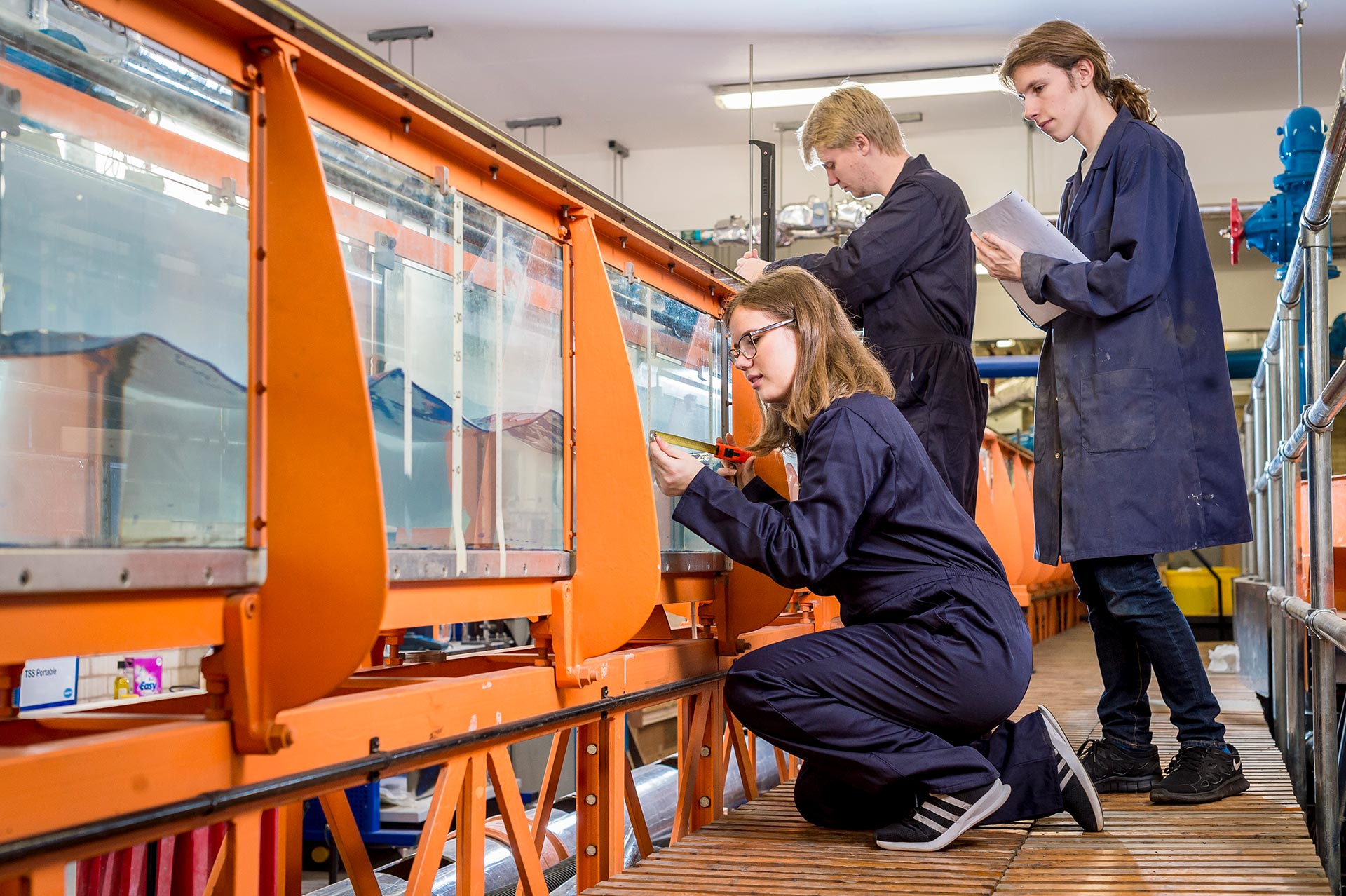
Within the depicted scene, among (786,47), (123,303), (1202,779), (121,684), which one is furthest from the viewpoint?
(786,47)

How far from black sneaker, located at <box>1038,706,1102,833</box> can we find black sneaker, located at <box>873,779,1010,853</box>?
0.17 m

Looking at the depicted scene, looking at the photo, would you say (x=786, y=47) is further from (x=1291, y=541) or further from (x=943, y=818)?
(x=943, y=818)

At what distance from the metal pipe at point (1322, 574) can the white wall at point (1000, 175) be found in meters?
6.61

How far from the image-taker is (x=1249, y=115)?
9781 mm

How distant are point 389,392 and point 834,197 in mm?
9358

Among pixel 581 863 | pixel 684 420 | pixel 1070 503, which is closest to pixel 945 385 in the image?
pixel 1070 503

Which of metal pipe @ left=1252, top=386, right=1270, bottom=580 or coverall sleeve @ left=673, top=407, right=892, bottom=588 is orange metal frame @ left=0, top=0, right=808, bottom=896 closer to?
coverall sleeve @ left=673, top=407, right=892, bottom=588

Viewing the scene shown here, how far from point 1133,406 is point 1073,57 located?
2.57 ft

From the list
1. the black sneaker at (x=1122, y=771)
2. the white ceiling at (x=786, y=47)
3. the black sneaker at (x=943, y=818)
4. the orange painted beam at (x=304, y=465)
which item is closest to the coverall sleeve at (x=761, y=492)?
the black sneaker at (x=943, y=818)

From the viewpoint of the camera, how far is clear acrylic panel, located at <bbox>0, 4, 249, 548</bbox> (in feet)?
3.90

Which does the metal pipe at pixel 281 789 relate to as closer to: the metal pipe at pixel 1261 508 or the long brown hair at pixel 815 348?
the long brown hair at pixel 815 348

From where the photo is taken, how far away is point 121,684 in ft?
15.6

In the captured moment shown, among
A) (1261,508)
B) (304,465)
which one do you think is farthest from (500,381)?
(1261,508)

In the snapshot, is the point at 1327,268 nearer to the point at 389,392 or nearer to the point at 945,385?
the point at 945,385
